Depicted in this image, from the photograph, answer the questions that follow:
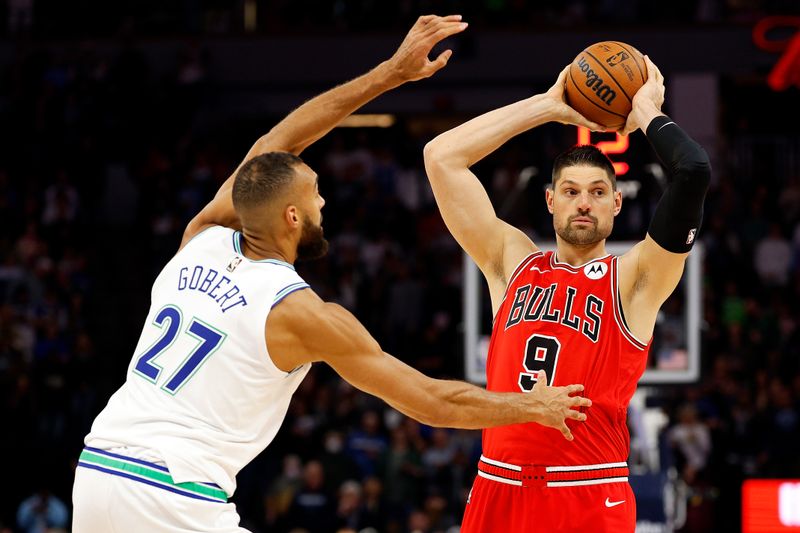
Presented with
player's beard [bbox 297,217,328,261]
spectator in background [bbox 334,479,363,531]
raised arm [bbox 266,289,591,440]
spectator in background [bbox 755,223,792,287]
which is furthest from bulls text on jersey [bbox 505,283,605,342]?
spectator in background [bbox 755,223,792,287]

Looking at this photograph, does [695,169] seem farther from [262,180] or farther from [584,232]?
[262,180]

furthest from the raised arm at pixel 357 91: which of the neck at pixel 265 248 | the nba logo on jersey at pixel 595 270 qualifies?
the nba logo on jersey at pixel 595 270

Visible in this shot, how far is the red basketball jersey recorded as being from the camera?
5371 mm

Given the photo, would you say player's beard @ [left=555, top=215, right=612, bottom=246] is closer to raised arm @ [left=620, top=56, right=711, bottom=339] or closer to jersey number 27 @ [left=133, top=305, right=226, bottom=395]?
raised arm @ [left=620, top=56, right=711, bottom=339]

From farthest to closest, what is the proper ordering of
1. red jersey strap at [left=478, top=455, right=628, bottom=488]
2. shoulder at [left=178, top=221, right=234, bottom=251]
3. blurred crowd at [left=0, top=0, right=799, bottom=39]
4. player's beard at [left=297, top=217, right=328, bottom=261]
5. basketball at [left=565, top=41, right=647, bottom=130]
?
blurred crowd at [left=0, top=0, right=799, bottom=39] < basketball at [left=565, top=41, right=647, bottom=130] < red jersey strap at [left=478, top=455, right=628, bottom=488] < shoulder at [left=178, top=221, right=234, bottom=251] < player's beard at [left=297, top=217, right=328, bottom=261]

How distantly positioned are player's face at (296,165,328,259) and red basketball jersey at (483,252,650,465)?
1.11 m

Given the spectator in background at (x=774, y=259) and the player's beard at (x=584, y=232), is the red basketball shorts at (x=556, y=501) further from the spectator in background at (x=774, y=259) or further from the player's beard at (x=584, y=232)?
the spectator in background at (x=774, y=259)

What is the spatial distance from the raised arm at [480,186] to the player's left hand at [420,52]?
1.27 feet

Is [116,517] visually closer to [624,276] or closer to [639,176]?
[624,276]

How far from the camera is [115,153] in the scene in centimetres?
2034

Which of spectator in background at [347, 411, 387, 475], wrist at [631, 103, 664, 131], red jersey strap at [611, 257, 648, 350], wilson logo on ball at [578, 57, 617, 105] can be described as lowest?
spectator in background at [347, 411, 387, 475]

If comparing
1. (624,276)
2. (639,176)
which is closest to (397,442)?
(639,176)

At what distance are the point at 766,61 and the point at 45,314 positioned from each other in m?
11.8

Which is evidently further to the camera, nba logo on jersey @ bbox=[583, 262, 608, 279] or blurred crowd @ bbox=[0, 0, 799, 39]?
blurred crowd @ bbox=[0, 0, 799, 39]
